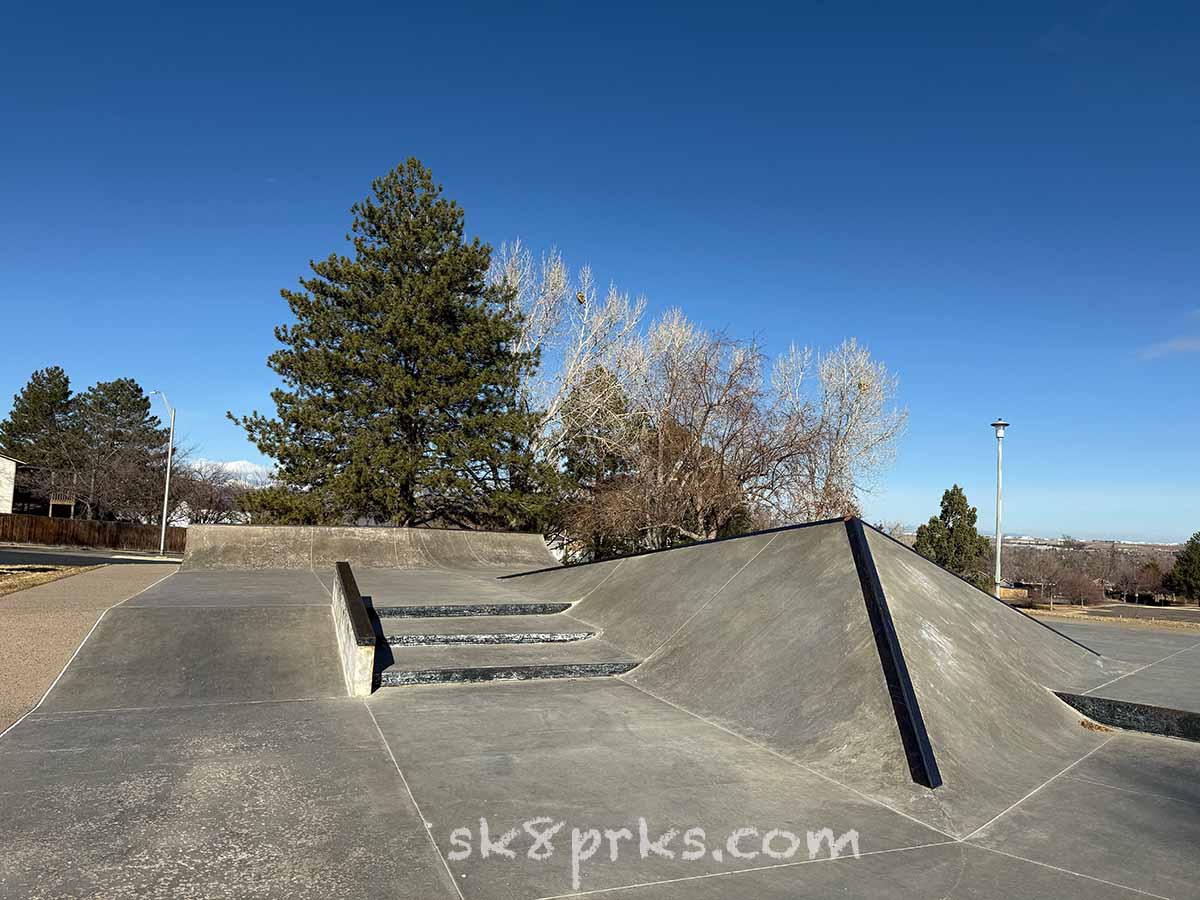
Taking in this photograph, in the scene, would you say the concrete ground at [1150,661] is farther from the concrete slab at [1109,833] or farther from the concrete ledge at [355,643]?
the concrete ledge at [355,643]

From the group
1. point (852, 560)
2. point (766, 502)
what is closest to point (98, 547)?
point (766, 502)

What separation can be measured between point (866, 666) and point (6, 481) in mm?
60743

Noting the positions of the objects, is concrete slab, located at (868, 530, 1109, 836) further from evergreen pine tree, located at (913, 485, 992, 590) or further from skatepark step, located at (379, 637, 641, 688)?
evergreen pine tree, located at (913, 485, 992, 590)

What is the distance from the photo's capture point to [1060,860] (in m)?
3.28

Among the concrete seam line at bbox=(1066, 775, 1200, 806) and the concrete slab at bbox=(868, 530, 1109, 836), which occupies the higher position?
the concrete slab at bbox=(868, 530, 1109, 836)

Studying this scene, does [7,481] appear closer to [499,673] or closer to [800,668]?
[499,673]

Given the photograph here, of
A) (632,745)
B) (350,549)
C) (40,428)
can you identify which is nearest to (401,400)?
(350,549)

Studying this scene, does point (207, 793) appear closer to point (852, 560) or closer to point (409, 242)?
point (852, 560)

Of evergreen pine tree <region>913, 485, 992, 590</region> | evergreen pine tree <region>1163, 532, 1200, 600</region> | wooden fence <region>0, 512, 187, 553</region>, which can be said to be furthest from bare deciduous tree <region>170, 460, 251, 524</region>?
evergreen pine tree <region>1163, 532, 1200, 600</region>

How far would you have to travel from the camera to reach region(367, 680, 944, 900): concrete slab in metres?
3.15

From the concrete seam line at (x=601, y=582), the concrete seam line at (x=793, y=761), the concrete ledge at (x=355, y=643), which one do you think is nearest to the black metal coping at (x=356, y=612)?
the concrete ledge at (x=355, y=643)

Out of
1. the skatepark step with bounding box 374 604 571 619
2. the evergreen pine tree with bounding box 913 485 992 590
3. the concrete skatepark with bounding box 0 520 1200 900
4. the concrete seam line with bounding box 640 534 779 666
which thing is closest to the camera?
the concrete skatepark with bounding box 0 520 1200 900

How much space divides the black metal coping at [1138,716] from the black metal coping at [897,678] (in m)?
1.77

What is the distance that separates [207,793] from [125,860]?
0.76 metres
